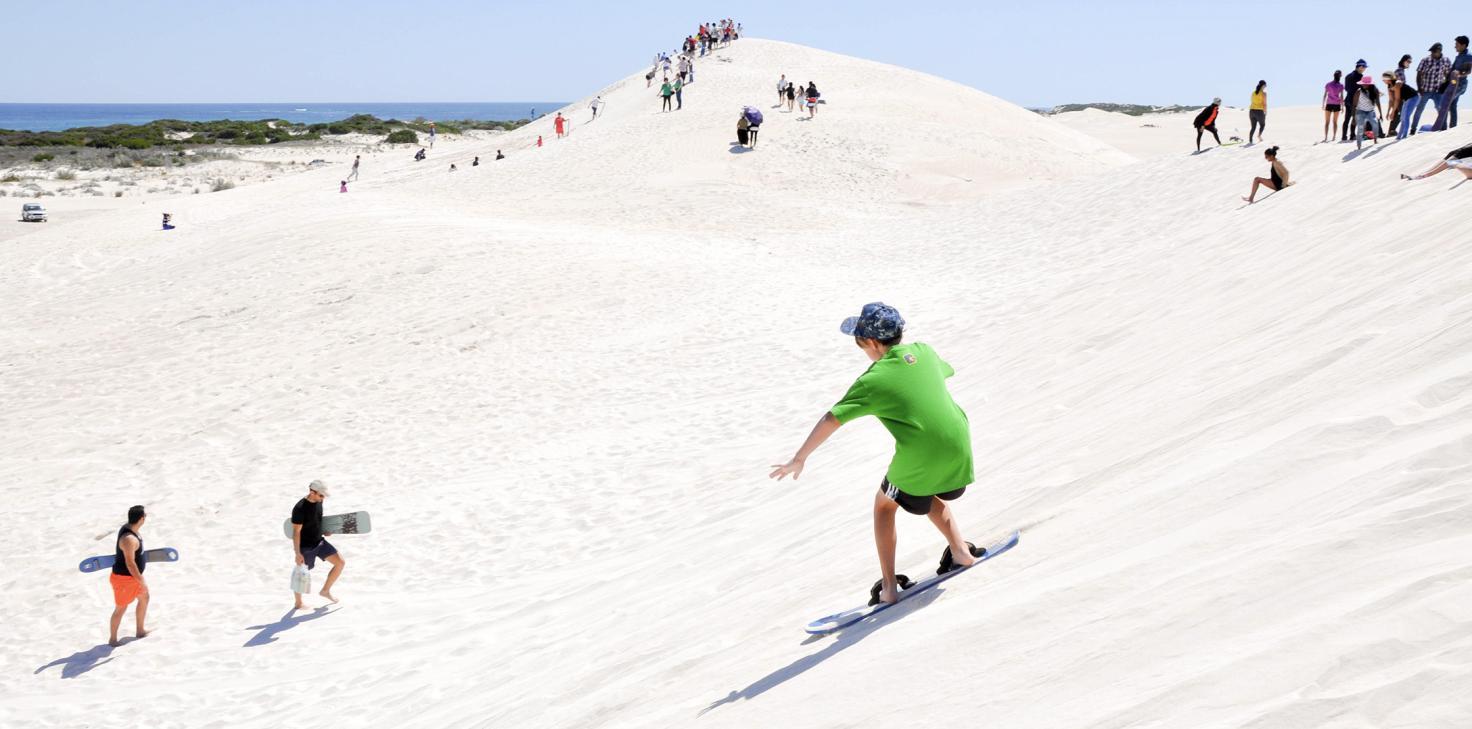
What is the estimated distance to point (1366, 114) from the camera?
1475cm

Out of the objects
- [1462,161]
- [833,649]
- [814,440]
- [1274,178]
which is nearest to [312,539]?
[833,649]

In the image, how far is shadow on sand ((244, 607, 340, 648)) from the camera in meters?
8.49

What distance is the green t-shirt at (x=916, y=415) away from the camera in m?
4.29

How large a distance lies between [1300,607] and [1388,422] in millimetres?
1545

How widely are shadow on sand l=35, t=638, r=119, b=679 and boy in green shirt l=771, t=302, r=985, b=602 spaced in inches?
271

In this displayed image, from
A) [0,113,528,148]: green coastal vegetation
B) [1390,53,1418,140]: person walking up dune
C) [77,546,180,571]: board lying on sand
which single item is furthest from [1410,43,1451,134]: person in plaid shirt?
[0,113,528,148]: green coastal vegetation

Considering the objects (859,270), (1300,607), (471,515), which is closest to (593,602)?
(471,515)

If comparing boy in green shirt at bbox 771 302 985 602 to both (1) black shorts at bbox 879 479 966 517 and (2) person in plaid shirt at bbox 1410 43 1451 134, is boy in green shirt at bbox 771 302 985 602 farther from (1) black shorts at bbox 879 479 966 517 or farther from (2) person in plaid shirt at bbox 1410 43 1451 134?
(2) person in plaid shirt at bbox 1410 43 1451 134

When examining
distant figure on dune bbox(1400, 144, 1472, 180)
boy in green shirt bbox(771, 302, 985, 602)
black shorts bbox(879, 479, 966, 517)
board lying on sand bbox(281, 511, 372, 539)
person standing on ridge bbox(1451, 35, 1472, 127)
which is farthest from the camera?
Answer: person standing on ridge bbox(1451, 35, 1472, 127)

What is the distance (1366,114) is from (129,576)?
16.0m

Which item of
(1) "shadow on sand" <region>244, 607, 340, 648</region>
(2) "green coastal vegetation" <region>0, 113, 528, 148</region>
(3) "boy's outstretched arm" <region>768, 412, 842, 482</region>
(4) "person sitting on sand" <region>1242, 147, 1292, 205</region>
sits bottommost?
(1) "shadow on sand" <region>244, 607, 340, 648</region>

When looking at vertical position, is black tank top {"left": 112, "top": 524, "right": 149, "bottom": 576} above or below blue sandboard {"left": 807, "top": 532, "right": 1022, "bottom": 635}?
below

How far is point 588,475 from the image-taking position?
37.4 feet

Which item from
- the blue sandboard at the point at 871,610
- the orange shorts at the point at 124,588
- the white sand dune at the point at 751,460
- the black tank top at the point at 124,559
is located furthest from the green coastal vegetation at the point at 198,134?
the blue sandboard at the point at 871,610
